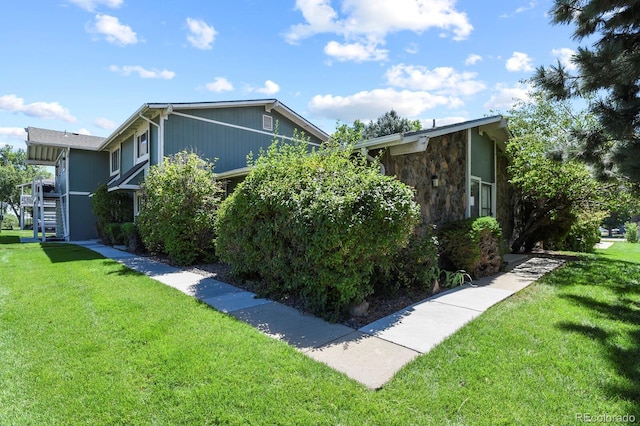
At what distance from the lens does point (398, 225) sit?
184 inches

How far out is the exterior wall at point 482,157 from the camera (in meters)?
9.66

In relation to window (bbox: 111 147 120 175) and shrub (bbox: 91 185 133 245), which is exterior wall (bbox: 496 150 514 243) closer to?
shrub (bbox: 91 185 133 245)

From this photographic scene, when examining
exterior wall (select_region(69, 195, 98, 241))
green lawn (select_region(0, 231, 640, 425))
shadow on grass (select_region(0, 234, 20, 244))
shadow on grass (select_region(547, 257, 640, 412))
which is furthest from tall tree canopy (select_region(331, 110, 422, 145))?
green lawn (select_region(0, 231, 640, 425))

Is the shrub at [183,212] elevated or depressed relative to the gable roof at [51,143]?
depressed

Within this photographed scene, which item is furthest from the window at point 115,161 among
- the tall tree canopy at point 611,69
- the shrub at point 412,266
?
the tall tree canopy at point 611,69

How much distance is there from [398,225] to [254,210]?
8.11 ft

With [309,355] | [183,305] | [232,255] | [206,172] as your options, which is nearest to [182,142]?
[206,172]

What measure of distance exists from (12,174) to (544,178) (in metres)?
45.8

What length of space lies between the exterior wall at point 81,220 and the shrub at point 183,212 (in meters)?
10.4

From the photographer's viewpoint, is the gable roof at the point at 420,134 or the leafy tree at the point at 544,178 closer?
the gable roof at the point at 420,134

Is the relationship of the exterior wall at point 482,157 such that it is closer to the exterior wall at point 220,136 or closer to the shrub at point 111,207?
the exterior wall at point 220,136

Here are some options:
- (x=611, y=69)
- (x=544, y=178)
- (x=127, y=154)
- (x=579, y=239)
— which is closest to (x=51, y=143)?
(x=127, y=154)

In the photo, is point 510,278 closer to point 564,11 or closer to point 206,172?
point 564,11
